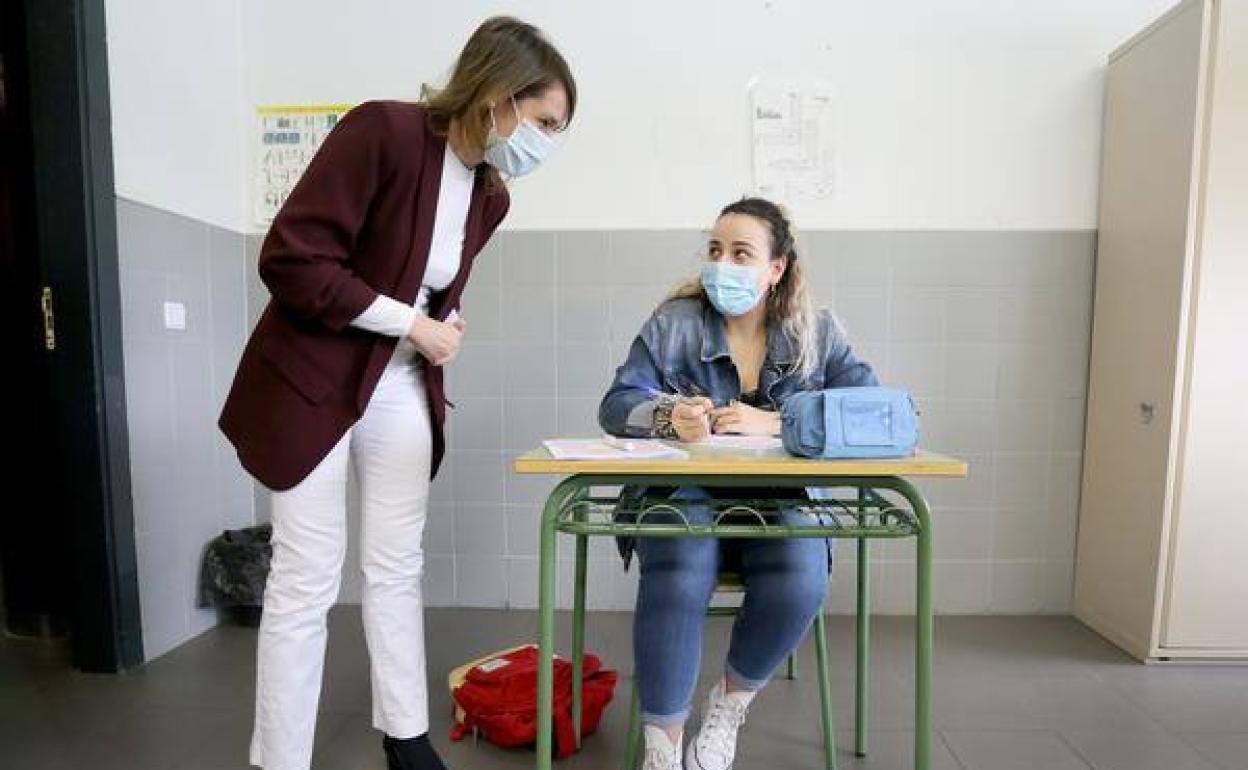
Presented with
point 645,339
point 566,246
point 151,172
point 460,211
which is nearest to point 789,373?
point 645,339

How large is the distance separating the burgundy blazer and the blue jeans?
611mm

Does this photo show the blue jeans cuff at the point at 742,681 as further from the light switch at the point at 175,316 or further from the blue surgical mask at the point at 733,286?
the light switch at the point at 175,316

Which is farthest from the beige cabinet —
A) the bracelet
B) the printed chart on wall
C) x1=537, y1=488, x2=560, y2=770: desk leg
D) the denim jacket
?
the printed chart on wall

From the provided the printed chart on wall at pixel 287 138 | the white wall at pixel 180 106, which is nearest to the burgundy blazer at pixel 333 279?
the white wall at pixel 180 106

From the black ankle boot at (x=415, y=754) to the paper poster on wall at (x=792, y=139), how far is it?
1.78m

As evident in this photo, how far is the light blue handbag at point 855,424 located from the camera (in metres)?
1.00

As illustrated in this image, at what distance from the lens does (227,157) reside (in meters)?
2.16

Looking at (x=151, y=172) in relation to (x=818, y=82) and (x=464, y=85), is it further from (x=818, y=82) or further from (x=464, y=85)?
(x=818, y=82)

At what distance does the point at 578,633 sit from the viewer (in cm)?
141

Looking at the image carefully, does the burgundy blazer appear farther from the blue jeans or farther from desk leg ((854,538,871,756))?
desk leg ((854,538,871,756))

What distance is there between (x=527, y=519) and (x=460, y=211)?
1286mm

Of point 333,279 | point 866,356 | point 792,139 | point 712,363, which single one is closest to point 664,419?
point 712,363

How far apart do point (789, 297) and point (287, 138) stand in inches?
69.1

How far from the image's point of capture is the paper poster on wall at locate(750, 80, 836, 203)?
2.13m
